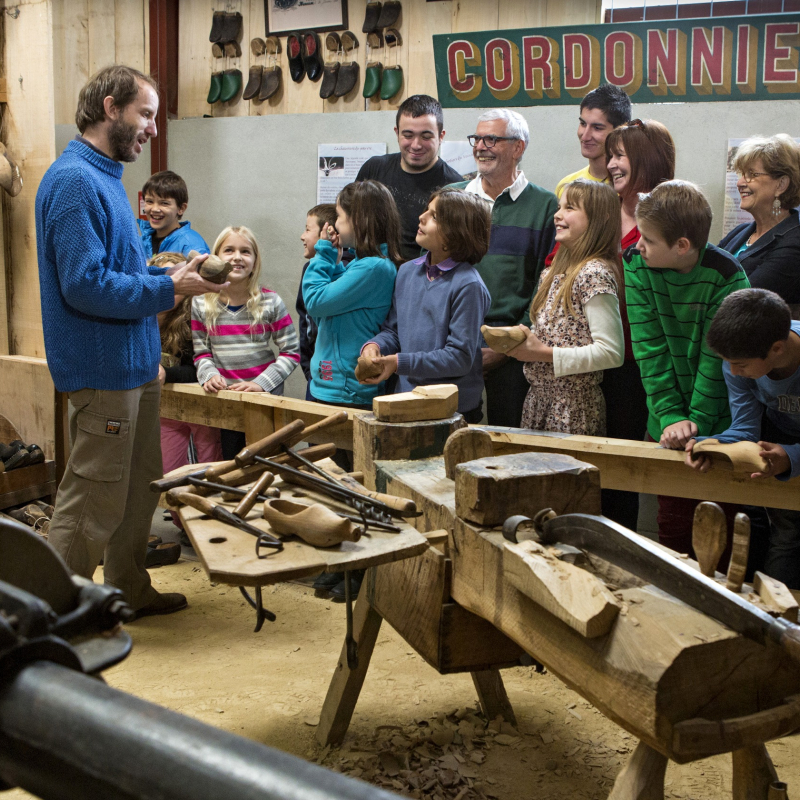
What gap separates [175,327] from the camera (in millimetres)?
4297

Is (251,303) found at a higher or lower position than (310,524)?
higher

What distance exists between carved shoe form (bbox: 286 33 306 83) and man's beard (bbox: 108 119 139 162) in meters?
2.77

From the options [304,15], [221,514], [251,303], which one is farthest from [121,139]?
[304,15]

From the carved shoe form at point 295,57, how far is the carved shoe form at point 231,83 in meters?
0.40

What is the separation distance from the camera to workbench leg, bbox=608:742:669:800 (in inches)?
59.4

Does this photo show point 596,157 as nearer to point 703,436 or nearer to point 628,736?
point 703,436

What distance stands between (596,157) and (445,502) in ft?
7.58

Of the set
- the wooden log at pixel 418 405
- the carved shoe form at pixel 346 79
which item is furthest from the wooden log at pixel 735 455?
the carved shoe form at pixel 346 79

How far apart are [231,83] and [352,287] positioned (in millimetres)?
2784

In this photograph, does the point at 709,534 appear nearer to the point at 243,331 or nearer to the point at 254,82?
the point at 243,331

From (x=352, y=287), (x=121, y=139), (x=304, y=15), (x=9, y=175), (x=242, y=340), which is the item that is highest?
(x=304, y=15)

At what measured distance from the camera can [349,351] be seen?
380 centimetres

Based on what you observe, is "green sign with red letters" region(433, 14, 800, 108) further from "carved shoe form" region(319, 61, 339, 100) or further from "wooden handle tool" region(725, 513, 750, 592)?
"wooden handle tool" region(725, 513, 750, 592)

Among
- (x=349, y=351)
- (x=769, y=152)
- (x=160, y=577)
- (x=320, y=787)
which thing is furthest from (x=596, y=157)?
(x=320, y=787)
